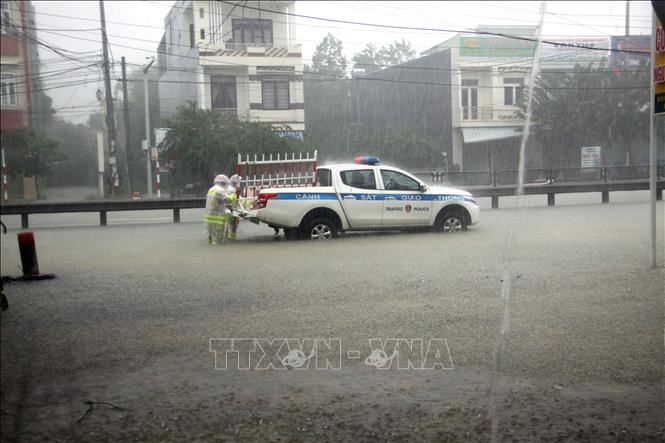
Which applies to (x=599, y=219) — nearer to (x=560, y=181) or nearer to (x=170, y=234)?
(x=560, y=181)

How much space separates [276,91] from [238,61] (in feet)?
6.86

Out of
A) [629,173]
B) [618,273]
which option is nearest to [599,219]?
[629,173]

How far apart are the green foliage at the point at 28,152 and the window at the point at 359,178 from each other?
17.7 feet

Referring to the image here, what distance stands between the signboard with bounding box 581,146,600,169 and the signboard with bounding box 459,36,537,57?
3791 mm

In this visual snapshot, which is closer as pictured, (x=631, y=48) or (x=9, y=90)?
(x=9, y=90)

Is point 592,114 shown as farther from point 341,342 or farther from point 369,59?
point 341,342

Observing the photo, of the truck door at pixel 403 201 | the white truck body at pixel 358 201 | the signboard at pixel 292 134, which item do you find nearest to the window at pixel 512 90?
the signboard at pixel 292 134

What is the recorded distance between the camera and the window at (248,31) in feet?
77.6

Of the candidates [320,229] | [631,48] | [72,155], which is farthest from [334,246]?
[631,48]

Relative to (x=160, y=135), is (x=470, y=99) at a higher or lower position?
higher

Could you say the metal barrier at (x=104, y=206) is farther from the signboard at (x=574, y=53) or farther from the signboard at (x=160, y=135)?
the signboard at (x=574, y=53)

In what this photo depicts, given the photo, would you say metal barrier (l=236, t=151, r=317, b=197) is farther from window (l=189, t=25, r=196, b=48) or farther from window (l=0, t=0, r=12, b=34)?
window (l=0, t=0, r=12, b=34)

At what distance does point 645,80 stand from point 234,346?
14.5 m

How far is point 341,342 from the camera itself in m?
6.46
